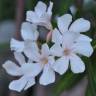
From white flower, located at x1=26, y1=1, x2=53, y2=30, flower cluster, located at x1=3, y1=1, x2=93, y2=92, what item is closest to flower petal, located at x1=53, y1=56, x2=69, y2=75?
flower cluster, located at x1=3, y1=1, x2=93, y2=92

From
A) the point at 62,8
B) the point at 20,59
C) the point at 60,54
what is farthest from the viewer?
the point at 62,8

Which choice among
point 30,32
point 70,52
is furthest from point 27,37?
point 70,52

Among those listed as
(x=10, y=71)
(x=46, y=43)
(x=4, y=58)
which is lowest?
(x=4, y=58)

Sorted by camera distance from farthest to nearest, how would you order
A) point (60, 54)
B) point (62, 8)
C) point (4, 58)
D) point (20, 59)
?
1. point (4, 58)
2. point (62, 8)
3. point (20, 59)
4. point (60, 54)

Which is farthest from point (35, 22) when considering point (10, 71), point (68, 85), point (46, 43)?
point (68, 85)

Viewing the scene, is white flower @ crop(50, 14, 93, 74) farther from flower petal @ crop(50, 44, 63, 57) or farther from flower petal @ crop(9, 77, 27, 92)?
flower petal @ crop(9, 77, 27, 92)

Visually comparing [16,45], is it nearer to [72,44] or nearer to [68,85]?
[72,44]

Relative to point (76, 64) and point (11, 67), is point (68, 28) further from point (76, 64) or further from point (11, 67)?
point (11, 67)

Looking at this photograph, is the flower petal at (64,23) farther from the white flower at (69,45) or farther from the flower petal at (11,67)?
the flower petal at (11,67)
